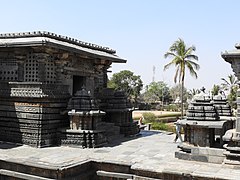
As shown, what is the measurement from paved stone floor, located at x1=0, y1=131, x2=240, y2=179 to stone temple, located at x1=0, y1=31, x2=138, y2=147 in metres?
0.66

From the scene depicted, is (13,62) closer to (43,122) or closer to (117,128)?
(43,122)

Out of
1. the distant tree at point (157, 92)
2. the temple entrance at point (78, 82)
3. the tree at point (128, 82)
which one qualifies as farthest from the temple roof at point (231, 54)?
the distant tree at point (157, 92)

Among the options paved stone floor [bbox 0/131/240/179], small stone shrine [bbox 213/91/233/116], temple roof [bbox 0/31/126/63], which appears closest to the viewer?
paved stone floor [bbox 0/131/240/179]

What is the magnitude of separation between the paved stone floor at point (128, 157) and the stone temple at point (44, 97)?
657 mm

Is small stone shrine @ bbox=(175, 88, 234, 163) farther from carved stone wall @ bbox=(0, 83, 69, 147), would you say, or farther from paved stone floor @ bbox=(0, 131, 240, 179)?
carved stone wall @ bbox=(0, 83, 69, 147)

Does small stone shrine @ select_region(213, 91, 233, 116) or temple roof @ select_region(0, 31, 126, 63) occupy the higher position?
temple roof @ select_region(0, 31, 126, 63)

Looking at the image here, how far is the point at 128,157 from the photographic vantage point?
970cm

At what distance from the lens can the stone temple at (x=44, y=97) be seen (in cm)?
1168

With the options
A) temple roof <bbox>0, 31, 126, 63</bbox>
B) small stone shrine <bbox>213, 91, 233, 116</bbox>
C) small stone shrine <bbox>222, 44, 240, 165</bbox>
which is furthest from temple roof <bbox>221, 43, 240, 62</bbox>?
temple roof <bbox>0, 31, 126, 63</bbox>

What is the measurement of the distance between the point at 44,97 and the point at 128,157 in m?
4.22

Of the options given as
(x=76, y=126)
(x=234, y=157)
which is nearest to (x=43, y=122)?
(x=76, y=126)

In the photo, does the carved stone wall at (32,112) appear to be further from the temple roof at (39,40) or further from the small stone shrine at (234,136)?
the small stone shrine at (234,136)

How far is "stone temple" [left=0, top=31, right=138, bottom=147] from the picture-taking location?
11.7 metres

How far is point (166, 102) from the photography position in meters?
70.4
